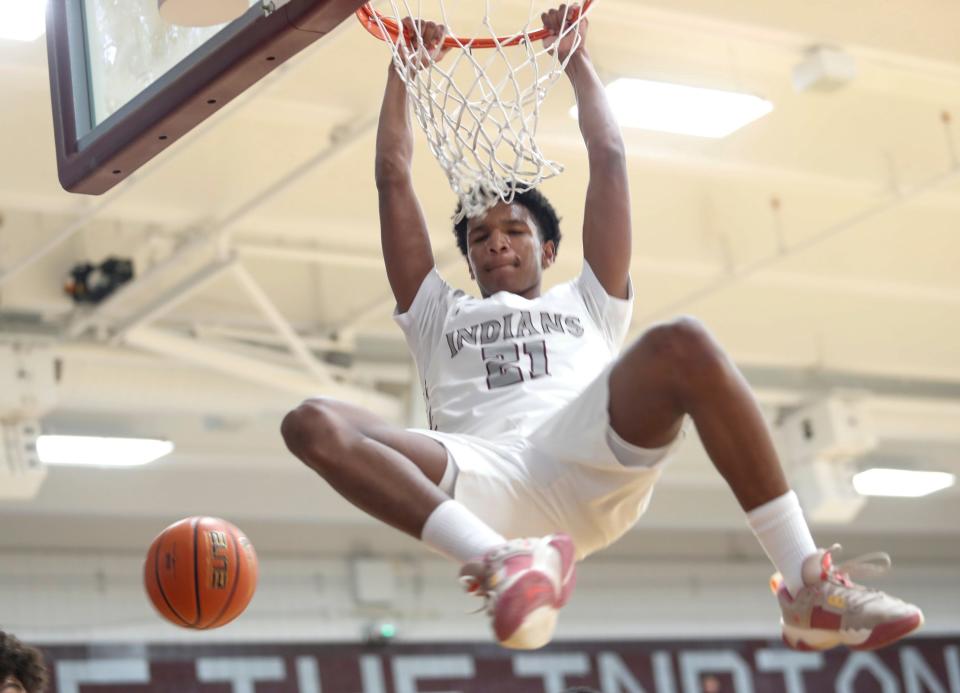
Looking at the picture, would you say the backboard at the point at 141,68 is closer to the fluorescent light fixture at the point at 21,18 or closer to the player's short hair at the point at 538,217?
the player's short hair at the point at 538,217

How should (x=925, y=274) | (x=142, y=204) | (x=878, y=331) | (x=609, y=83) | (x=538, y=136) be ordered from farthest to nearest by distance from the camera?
1. (x=878, y=331)
2. (x=925, y=274)
3. (x=142, y=204)
4. (x=538, y=136)
5. (x=609, y=83)

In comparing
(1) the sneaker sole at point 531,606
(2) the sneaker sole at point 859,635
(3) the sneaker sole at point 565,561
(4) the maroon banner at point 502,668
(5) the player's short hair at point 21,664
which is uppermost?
(4) the maroon banner at point 502,668

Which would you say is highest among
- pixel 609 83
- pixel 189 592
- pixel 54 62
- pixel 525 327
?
pixel 609 83

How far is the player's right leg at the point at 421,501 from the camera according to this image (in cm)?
303

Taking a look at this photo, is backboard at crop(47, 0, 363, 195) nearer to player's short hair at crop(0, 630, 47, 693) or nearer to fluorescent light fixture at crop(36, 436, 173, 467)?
player's short hair at crop(0, 630, 47, 693)

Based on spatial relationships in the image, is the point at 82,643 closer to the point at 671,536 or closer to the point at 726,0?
the point at 671,536

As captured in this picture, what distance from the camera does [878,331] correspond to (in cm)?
1099

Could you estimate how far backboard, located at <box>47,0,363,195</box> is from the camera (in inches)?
138

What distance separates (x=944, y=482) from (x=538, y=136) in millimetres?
6236

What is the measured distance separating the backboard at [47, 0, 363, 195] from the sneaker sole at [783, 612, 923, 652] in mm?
1608

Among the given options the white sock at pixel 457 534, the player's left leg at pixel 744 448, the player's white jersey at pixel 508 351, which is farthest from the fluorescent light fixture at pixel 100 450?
the player's left leg at pixel 744 448

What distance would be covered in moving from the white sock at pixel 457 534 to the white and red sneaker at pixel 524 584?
0.19 ft

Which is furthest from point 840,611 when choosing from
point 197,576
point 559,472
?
point 197,576

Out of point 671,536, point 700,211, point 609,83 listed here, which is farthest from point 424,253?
point 671,536
